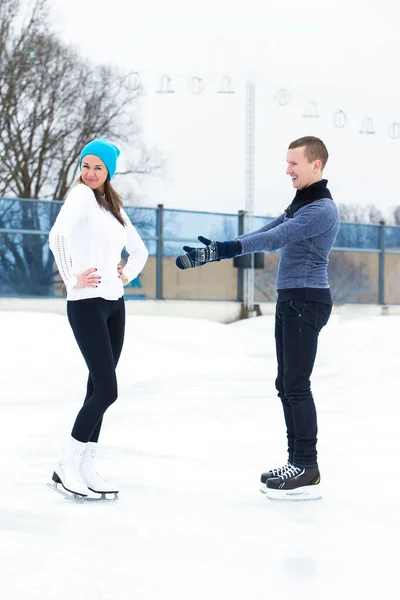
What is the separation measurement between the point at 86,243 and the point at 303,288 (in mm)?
1119

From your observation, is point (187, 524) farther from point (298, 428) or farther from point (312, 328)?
point (312, 328)

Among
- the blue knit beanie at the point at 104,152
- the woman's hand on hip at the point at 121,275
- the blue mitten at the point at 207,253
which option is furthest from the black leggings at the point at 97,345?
the blue knit beanie at the point at 104,152

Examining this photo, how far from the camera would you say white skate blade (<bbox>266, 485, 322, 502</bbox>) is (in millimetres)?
4930

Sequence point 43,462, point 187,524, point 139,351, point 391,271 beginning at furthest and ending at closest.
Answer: point 391,271
point 139,351
point 43,462
point 187,524

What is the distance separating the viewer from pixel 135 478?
17.8 ft

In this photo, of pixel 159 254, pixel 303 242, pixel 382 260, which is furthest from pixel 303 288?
pixel 382 260

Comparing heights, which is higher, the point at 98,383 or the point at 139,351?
the point at 98,383

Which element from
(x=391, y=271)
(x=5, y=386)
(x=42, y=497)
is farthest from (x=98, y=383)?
(x=391, y=271)

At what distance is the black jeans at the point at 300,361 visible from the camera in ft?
15.8

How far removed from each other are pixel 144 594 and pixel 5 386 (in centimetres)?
734

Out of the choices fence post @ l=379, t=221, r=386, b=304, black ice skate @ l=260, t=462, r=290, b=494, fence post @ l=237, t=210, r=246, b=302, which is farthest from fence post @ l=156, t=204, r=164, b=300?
black ice skate @ l=260, t=462, r=290, b=494

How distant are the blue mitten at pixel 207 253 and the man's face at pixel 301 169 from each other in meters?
0.51

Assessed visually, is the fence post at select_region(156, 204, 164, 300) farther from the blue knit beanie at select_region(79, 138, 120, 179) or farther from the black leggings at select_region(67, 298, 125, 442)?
the black leggings at select_region(67, 298, 125, 442)

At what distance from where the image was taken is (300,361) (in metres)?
4.84
